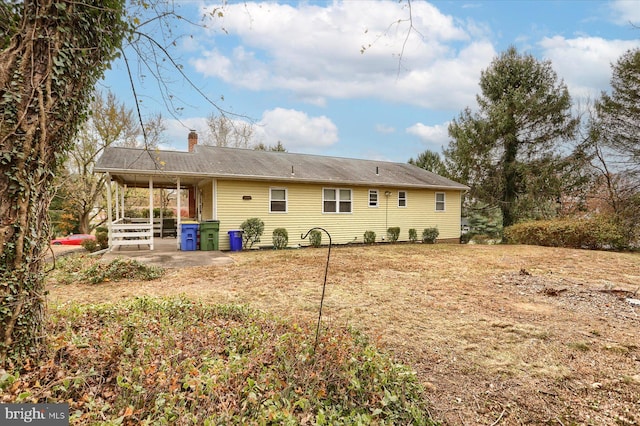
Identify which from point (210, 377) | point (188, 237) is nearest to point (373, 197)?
point (188, 237)

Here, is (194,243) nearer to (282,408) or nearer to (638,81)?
(282,408)

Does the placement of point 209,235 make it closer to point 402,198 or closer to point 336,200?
point 336,200

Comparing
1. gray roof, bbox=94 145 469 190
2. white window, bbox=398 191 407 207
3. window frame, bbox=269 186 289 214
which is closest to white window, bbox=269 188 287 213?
window frame, bbox=269 186 289 214

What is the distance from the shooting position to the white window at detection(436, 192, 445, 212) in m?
16.3

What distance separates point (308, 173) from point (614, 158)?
14450 millimetres

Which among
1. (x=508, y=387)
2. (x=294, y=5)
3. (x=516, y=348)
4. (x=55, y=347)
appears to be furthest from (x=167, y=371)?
(x=294, y=5)

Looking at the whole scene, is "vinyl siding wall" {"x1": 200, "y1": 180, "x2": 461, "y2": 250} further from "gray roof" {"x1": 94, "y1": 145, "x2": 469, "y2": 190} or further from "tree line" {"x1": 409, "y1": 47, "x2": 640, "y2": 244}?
"tree line" {"x1": 409, "y1": 47, "x2": 640, "y2": 244}

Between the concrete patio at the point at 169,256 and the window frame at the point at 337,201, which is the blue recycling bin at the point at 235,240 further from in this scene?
the window frame at the point at 337,201

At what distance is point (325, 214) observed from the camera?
13.5m

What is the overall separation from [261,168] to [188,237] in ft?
12.8

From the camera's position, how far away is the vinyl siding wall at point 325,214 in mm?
11891

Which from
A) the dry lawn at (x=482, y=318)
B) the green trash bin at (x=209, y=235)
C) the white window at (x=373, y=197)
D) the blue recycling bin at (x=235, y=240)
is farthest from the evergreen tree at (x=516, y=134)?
the green trash bin at (x=209, y=235)

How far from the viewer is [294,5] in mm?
4328

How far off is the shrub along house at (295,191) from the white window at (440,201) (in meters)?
0.05
